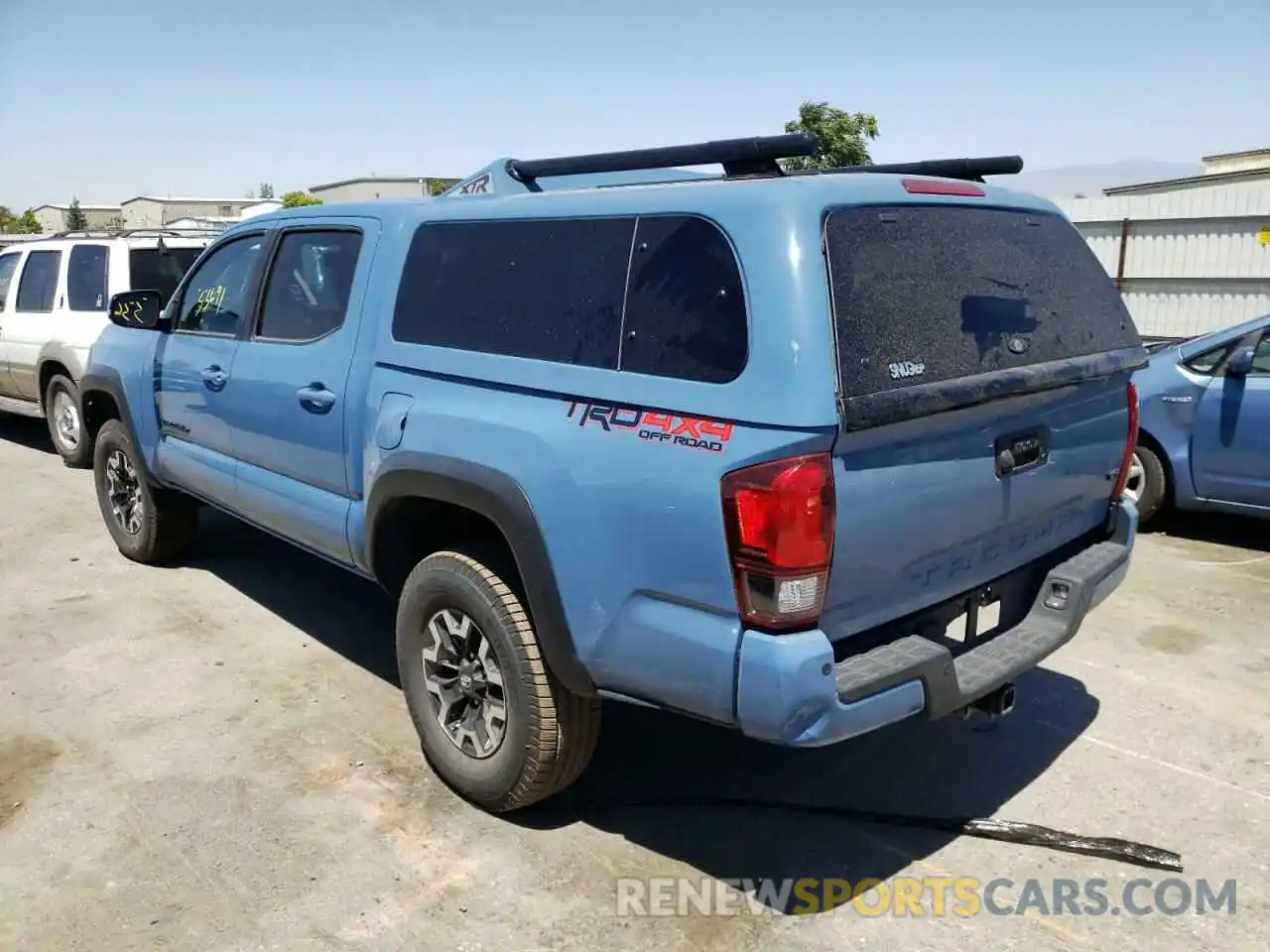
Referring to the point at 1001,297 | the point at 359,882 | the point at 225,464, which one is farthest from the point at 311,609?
the point at 1001,297

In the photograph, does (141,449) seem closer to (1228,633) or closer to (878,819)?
(878,819)

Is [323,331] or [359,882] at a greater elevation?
[323,331]

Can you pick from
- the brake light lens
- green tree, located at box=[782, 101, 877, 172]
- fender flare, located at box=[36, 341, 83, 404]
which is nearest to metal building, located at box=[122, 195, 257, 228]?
green tree, located at box=[782, 101, 877, 172]

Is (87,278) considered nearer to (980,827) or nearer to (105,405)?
(105,405)

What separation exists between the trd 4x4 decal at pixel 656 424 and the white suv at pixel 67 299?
22.1 ft

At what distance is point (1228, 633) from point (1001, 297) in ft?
9.59

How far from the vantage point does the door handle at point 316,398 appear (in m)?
3.98

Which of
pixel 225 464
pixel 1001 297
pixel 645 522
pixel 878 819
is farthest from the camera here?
pixel 225 464

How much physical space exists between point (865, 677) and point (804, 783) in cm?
117

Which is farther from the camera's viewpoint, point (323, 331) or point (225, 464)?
point (225, 464)

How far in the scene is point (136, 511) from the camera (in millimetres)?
6098

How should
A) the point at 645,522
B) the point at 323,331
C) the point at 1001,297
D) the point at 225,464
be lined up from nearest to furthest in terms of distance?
1. the point at 645,522
2. the point at 1001,297
3. the point at 323,331
4. the point at 225,464

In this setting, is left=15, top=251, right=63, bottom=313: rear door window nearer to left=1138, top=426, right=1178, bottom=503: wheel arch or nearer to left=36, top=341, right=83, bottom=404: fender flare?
left=36, top=341, right=83, bottom=404: fender flare

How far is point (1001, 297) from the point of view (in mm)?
3111
